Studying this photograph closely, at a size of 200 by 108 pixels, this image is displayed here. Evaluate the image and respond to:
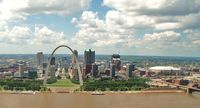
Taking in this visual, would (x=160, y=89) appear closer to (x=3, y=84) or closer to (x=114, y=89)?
(x=114, y=89)

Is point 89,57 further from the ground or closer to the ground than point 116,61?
further from the ground

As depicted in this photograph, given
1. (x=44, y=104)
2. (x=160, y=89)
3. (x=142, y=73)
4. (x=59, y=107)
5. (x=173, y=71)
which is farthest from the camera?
(x=173, y=71)

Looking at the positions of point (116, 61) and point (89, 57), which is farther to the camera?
point (116, 61)

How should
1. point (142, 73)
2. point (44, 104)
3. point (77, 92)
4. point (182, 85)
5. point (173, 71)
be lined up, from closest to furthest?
point (44, 104) < point (77, 92) < point (182, 85) < point (142, 73) < point (173, 71)

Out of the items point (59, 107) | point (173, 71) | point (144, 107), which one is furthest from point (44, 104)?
point (173, 71)

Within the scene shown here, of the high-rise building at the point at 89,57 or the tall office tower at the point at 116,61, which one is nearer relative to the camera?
the high-rise building at the point at 89,57

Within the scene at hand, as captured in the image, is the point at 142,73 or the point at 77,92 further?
the point at 142,73

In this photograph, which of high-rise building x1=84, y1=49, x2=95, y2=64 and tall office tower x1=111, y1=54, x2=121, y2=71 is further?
tall office tower x1=111, y1=54, x2=121, y2=71

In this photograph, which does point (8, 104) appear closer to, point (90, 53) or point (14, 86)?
point (14, 86)

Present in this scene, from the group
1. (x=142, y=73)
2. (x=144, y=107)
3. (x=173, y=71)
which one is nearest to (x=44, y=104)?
(x=144, y=107)
